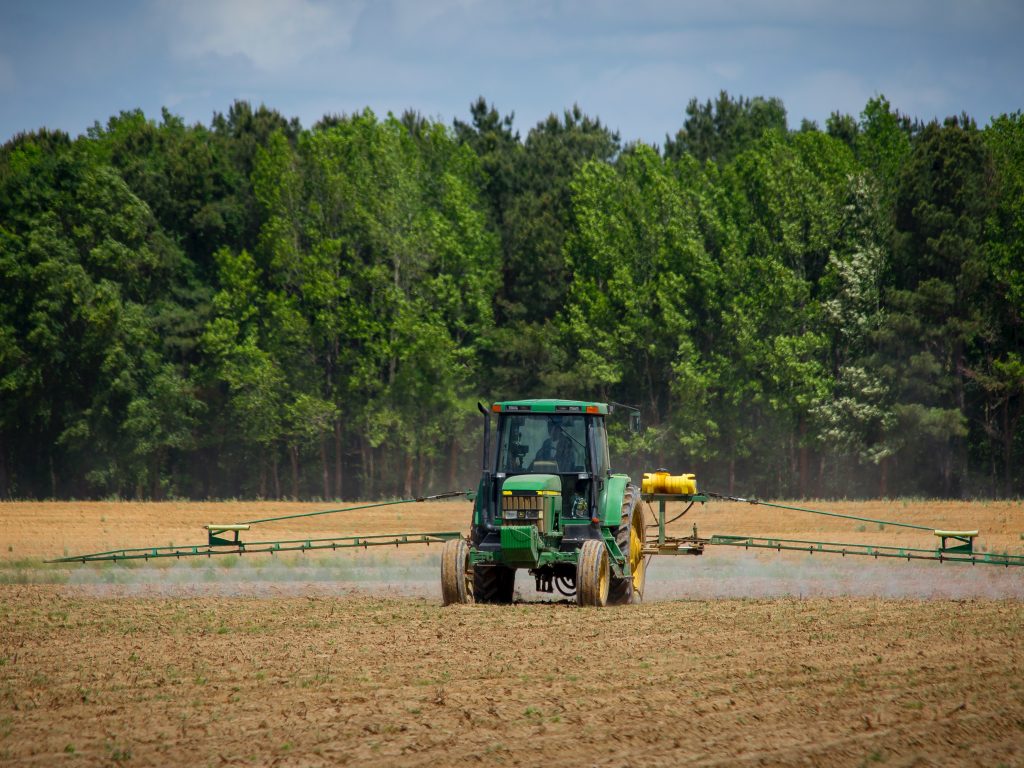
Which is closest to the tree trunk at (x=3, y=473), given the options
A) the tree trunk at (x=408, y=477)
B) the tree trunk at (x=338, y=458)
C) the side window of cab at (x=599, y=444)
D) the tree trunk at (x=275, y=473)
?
the tree trunk at (x=275, y=473)

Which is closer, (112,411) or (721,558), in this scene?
(721,558)

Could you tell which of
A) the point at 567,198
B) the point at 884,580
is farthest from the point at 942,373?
the point at 884,580

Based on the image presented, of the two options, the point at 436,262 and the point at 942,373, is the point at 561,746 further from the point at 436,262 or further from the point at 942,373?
the point at 436,262

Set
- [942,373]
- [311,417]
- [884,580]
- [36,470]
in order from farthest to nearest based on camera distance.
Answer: [36,470] → [311,417] → [942,373] → [884,580]

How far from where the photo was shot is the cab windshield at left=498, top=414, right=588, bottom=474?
1975 cm

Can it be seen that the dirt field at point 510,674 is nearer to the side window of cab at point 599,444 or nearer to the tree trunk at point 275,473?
the side window of cab at point 599,444

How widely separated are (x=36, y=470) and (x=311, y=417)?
14512mm

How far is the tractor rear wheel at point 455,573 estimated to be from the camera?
1881 cm

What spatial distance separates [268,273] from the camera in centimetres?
6456

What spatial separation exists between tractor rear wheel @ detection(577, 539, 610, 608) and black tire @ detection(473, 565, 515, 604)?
1359mm

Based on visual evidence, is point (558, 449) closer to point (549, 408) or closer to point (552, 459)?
point (552, 459)

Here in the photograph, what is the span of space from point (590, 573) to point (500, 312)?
4749 cm

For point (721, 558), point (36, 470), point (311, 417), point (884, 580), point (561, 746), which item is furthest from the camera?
point (36, 470)

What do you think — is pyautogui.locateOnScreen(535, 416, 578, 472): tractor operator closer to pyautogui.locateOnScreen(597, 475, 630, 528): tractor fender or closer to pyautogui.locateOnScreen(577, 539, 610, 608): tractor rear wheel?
pyautogui.locateOnScreen(597, 475, 630, 528): tractor fender
